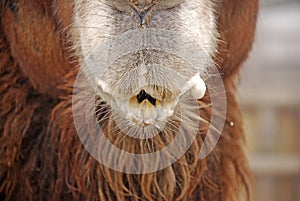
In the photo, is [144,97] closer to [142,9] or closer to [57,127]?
[142,9]

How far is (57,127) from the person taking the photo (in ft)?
9.07

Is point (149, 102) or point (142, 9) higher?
point (142, 9)

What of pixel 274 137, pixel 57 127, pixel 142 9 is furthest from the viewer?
pixel 274 137

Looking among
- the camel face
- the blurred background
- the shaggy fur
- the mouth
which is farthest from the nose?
the blurred background

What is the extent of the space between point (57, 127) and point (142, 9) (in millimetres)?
844

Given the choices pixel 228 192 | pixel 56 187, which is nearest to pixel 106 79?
pixel 56 187

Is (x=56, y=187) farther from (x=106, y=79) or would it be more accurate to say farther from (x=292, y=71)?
(x=292, y=71)

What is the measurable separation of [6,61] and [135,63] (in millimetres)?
885

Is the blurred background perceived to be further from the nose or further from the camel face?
the nose

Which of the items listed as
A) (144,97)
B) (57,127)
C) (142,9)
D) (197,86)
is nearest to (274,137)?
(57,127)

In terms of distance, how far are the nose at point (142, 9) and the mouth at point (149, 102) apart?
0.66 feet

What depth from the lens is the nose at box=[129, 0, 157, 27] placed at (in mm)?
2070

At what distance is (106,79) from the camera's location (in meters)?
2.20

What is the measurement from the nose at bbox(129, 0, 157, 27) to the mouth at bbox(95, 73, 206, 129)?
200mm
